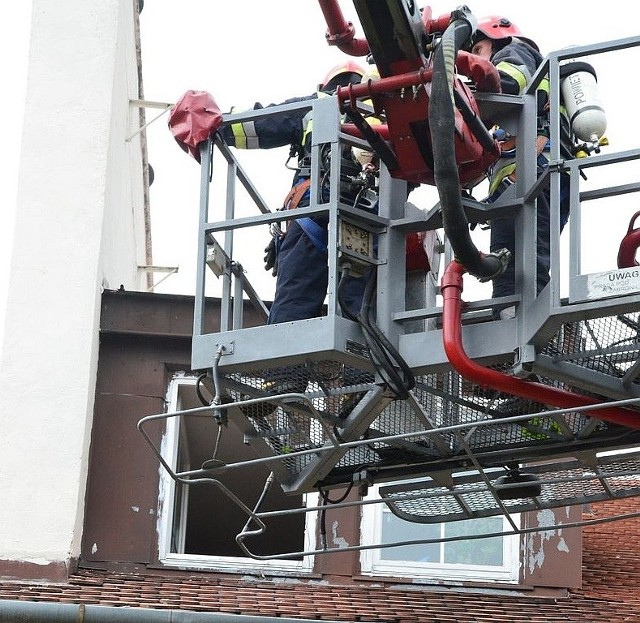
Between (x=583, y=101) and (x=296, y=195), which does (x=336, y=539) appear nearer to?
(x=296, y=195)

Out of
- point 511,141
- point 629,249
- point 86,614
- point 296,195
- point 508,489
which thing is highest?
point 511,141

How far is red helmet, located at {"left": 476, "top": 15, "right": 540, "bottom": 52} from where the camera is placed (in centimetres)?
916

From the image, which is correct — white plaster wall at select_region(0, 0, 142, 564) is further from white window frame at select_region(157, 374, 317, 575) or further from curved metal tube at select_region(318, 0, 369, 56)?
curved metal tube at select_region(318, 0, 369, 56)

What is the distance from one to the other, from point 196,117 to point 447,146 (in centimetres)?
189

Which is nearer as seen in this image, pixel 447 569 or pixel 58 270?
pixel 447 569

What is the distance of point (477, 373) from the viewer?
7996mm

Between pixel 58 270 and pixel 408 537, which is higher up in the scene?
pixel 58 270

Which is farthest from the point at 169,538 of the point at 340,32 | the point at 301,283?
the point at 340,32

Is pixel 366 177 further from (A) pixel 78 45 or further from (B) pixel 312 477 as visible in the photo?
(A) pixel 78 45

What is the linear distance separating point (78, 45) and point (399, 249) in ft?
16.4

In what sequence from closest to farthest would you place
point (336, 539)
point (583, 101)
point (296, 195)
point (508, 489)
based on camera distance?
point (583, 101)
point (296, 195)
point (508, 489)
point (336, 539)

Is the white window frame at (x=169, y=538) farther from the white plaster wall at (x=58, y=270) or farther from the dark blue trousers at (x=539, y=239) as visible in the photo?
the dark blue trousers at (x=539, y=239)

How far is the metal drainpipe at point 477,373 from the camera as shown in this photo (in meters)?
7.97

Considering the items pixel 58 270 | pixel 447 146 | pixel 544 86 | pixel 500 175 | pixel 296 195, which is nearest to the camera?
pixel 447 146
